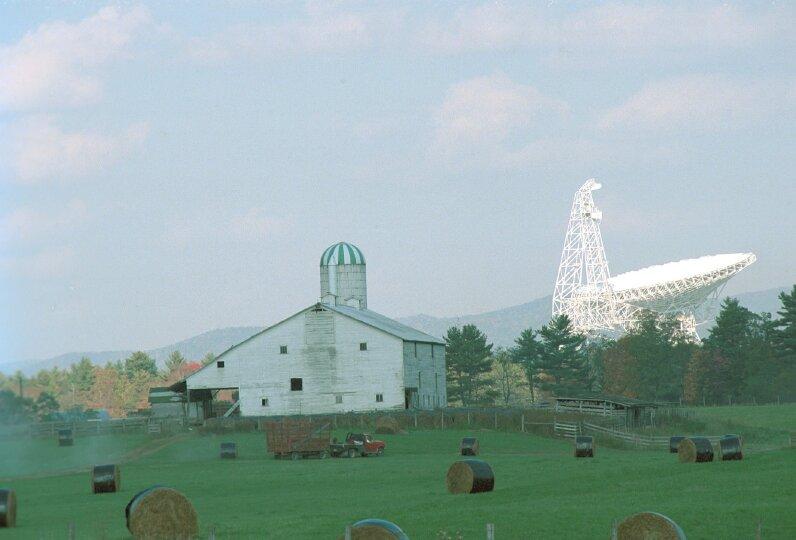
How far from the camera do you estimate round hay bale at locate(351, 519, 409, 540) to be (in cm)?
2328

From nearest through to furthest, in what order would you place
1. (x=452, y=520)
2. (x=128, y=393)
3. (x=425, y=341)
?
(x=452, y=520), (x=425, y=341), (x=128, y=393)

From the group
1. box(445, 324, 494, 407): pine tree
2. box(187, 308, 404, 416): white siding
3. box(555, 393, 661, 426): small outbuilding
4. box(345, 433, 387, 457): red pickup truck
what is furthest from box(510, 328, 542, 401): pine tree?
box(345, 433, 387, 457): red pickup truck

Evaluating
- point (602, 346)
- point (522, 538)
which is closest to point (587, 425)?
point (522, 538)

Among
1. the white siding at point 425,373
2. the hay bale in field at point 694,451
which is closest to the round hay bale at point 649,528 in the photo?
the hay bale in field at point 694,451

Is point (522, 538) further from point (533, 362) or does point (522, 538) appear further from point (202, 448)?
point (533, 362)

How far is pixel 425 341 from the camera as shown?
101m

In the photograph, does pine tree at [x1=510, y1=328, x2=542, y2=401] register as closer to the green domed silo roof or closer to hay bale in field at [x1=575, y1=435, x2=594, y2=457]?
the green domed silo roof

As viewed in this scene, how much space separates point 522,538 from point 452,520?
3.94 m

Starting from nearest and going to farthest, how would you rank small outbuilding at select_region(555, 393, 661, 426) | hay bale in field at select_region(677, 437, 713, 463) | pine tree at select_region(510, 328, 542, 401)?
hay bale in field at select_region(677, 437, 713, 463), small outbuilding at select_region(555, 393, 661, 426), pine tree at select_region(510, 328, 542, 401)

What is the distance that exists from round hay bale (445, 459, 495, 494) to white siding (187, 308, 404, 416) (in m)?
51.2

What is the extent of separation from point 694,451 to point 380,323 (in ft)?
173

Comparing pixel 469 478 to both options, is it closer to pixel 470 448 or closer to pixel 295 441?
pixel 470 448

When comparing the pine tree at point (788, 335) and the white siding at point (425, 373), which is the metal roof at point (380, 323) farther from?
the pine tree at point (788, 335)

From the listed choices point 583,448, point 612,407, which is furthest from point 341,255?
point 583,448
